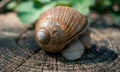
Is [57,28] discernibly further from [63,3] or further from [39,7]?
[39,7]

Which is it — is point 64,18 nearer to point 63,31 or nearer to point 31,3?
point 63,31

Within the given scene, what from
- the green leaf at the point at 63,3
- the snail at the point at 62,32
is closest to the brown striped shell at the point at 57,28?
the snail at the point at 62,32

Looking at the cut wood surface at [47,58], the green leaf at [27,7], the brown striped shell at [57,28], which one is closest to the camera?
the cut wood surface at [47,58]

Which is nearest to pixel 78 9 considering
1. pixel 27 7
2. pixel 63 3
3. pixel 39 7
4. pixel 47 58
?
pixel 63 3

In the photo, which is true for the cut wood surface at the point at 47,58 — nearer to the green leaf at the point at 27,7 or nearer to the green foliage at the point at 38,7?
the green foliage at the point at 38,7

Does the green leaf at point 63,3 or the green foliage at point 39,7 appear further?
the green foliage at point 39,7

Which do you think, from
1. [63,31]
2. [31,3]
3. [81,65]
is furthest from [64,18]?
[31,3]

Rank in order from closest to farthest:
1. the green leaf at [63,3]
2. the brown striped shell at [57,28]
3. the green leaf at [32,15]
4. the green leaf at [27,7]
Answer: the brown striped shell at [57,28] < the green leaf at [63,3] < the green leaf at [32,15] < the green leaf at [27,7]
